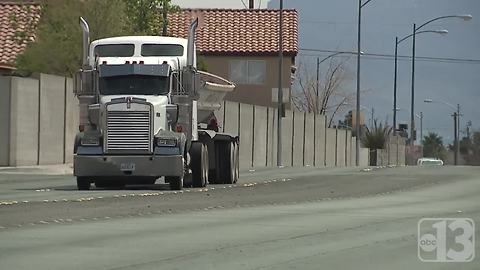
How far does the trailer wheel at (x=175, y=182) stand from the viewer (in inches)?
1065

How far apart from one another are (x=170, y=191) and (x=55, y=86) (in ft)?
56.9

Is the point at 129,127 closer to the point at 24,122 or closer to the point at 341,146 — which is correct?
the point at 24,122

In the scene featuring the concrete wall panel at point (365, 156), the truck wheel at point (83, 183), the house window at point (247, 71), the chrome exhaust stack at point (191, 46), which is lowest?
the concrete wall panel at point (365, 156)

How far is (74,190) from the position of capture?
2722 centimetres

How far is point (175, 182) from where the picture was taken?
2725 centimetres

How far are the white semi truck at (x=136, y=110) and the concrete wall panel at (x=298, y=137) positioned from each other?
36682 millimetres

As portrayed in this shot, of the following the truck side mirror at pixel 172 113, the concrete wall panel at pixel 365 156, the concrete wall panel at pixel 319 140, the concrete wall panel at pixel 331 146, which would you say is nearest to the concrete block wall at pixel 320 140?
the concrete wall panel at pixel 319 140

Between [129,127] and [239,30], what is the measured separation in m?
48.1

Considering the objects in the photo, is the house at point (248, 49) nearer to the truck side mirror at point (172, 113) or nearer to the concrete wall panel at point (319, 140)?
the concrete wall panel at point (319, 140)

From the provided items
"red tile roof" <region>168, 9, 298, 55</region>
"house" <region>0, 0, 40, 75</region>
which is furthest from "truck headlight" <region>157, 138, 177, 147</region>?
"red tile roof" <region>168, 9, 298, 55</region>

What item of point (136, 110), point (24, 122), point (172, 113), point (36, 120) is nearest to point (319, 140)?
point (36, 120)

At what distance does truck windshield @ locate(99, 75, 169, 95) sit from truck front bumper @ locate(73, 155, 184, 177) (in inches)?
68.3

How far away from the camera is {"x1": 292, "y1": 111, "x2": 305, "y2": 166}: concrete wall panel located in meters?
64.9

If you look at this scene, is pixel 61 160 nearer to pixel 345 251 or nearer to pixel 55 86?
pixel 55 86
